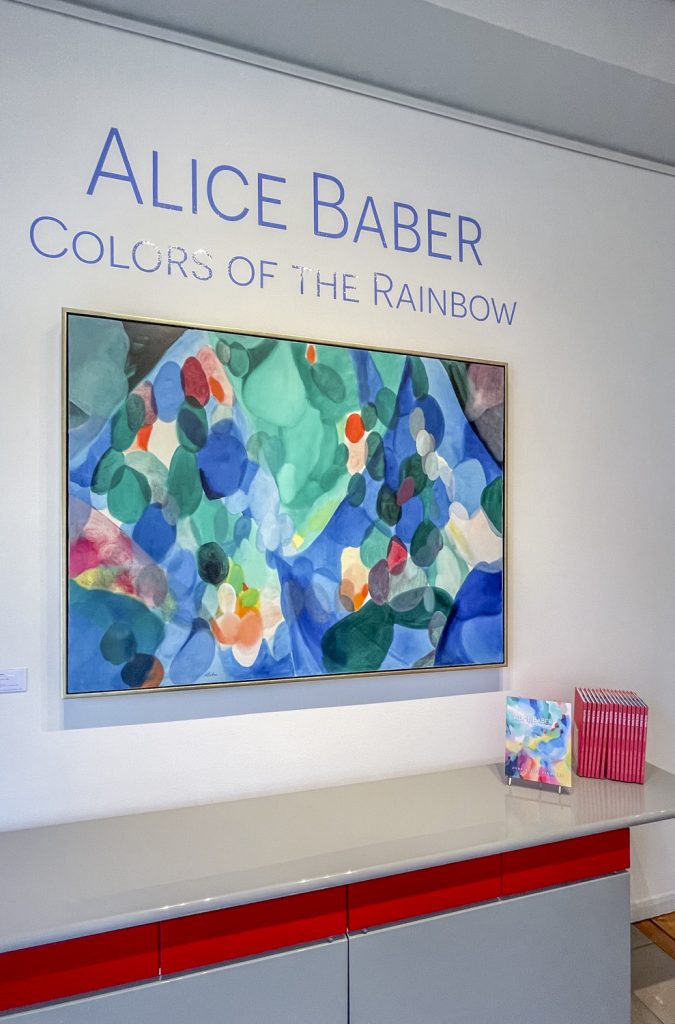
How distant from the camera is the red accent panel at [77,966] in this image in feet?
4.73

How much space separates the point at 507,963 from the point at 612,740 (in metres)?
0.73

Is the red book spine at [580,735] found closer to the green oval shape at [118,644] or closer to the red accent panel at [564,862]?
the red accent panel at [564,862]

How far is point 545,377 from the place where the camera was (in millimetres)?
2486

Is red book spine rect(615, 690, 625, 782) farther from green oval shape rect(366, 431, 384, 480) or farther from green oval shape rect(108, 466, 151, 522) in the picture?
green oval shape rect(108, 466, 151, 522)

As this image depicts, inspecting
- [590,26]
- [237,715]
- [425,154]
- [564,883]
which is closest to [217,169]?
[425,154]

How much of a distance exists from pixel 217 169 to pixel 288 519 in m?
1.07

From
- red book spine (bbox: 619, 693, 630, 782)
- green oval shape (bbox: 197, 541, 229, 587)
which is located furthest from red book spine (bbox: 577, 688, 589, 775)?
green oval shape (bbox: 197, 541, 229, 587)

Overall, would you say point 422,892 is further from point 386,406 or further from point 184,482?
point 386,406

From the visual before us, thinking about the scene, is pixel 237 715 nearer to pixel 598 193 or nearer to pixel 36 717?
pixel 36 717

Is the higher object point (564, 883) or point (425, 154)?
point (425, 154)

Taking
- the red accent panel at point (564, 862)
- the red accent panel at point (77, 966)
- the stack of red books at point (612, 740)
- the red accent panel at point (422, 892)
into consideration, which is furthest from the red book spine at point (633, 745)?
the red accent panel at point (77, 966)

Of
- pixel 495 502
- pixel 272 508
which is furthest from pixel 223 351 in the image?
pixel 495 502

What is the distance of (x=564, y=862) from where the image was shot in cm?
193

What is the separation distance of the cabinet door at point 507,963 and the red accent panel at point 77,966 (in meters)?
0.50
